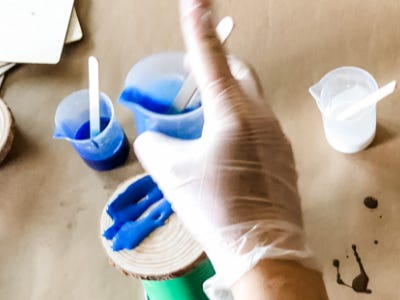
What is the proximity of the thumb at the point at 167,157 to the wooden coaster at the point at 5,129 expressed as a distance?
320 millimetres

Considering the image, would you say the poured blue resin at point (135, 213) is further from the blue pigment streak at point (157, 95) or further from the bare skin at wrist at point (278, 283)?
the bare skin at wrist at point (278, 283)

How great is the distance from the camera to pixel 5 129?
1094mm

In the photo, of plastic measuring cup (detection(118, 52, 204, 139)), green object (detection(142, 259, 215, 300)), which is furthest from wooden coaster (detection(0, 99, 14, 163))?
green object (detection(142, 259, 215, 300))

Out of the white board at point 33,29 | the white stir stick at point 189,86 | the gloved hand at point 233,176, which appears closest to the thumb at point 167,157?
the gloved hand at point 233,176

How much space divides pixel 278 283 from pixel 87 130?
0.47 metres

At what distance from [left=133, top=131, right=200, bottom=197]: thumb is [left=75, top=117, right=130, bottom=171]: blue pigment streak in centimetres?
20

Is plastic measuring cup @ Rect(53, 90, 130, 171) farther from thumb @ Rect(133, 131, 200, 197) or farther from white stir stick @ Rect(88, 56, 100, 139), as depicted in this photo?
thumb @ Rect(133, 131, 200, 197)

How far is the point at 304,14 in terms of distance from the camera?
1.15 metres

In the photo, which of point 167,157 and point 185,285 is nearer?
point 167,157

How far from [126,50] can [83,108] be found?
6.6 inches

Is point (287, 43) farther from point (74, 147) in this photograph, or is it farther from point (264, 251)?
point (264, 251)

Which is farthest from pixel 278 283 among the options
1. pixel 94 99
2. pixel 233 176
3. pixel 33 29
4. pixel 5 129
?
pixel 33 29

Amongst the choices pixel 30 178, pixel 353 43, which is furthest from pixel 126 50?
pixel 353 43

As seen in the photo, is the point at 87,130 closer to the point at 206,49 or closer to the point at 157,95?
the point at 157,95
